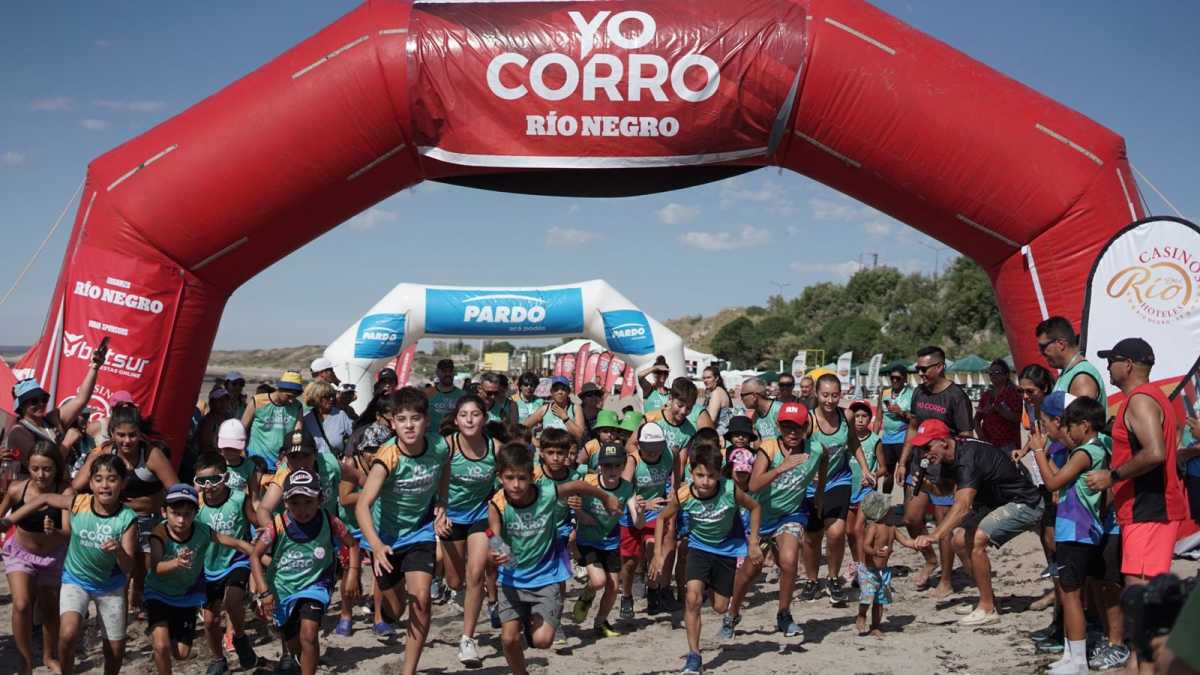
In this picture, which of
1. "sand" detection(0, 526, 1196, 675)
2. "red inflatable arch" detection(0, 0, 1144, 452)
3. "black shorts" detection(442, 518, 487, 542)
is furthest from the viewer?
"red inflatable arch" detection(0, 0, 1144, 452)

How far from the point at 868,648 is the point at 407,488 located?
314 centimetres

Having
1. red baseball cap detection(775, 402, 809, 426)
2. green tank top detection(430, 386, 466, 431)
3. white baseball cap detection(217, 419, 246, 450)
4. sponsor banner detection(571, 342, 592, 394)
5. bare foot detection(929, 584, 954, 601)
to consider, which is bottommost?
bare foot detection(929, 584, 954, 601)

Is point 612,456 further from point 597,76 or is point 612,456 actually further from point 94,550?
point 94,550

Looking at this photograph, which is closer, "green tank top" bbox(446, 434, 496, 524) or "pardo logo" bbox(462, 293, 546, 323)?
"green tank top" bbox(446, 434, 496, 524)

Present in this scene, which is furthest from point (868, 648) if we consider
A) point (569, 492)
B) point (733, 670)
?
point (569, 492)

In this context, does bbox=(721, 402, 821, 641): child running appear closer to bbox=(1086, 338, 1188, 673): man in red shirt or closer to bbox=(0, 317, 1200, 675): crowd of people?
bbox=(0, 317, 1200, 675): crowd of people

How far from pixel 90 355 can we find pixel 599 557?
4.42 metres

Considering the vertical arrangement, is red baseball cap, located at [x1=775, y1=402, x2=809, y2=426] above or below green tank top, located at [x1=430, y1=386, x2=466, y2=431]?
below

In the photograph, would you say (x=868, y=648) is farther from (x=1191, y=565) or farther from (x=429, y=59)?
(x=429, y=59)

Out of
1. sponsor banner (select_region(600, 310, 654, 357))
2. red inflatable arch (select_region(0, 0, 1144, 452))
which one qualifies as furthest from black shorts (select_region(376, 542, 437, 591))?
sponsor banner (select_region(600, 310, 654, 357))

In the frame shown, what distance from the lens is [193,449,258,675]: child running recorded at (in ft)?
18.8

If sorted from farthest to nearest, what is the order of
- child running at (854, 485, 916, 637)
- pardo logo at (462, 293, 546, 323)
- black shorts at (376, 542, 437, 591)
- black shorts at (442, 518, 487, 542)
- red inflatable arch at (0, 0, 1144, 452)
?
1. pardo logo at (462, 293, 546, 323)
2. red inflatable arch at (0, 0, 1144, 452)
3. child running at (854, 485, 916, 637)
4. black shorts at (442, 518, 487, 542)
5. black shorts at (376, 542, 437, 591)

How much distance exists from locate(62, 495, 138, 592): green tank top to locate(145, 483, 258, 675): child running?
7.7 inches

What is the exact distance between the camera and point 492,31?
7621 mm
